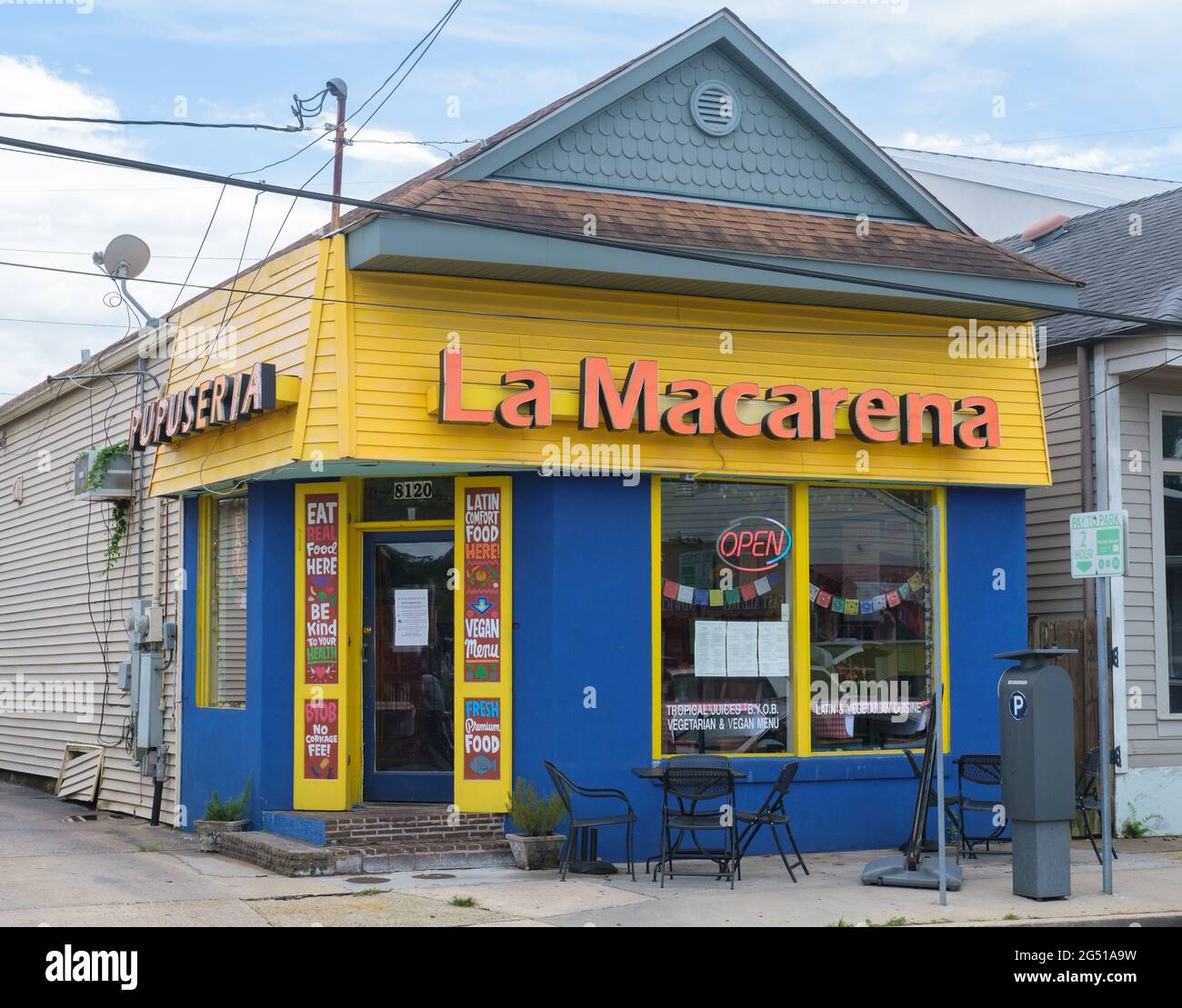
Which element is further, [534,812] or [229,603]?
[229,603]

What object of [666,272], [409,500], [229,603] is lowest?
[229,603]

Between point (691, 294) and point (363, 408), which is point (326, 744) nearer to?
point (363, 408)

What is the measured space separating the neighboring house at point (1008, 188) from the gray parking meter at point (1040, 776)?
1520cm

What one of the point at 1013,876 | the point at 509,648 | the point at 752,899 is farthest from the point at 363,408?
the point at 1013,876

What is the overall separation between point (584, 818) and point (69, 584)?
8907 millimetres

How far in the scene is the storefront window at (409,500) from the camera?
12828mm

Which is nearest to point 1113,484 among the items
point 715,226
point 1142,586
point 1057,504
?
point 1057,504

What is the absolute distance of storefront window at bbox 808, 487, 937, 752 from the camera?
13172 millimetres

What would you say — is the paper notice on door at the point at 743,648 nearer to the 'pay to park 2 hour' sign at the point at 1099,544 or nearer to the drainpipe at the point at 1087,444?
the 'pay to park 2 hour' sign at the point at 1099,544

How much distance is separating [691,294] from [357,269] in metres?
2.95

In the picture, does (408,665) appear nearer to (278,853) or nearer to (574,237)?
(278,853)

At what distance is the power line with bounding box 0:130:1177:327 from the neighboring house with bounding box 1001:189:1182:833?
883 mm

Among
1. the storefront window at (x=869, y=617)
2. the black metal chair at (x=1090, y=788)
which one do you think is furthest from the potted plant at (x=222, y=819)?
the black metal chair at (x=1090, y=788)

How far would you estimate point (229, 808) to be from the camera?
1259cm
